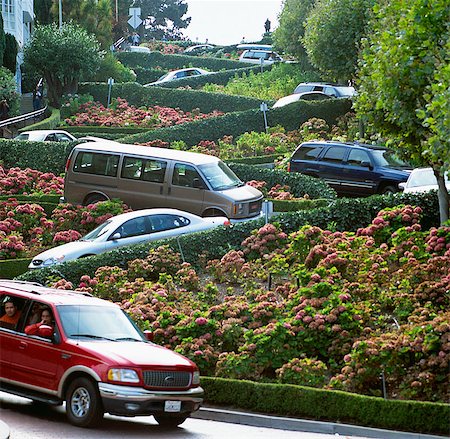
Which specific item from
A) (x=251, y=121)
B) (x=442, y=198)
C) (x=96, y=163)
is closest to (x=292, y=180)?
(x=96, y=163)

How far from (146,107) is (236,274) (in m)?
33.8

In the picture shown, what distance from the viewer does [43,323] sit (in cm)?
1566

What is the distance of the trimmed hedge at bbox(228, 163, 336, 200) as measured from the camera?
102ft

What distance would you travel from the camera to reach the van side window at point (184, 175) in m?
29.2

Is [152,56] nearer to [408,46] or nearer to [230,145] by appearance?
[230,145]

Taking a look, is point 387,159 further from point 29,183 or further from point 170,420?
point 170,420

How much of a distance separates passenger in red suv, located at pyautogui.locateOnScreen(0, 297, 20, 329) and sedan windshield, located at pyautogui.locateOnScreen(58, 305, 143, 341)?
0.67 m

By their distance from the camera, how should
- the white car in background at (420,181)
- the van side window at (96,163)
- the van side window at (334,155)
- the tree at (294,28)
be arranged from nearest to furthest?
1. the white car in background at (420,181)
2. the van side window at (96,163)
3. the van side window at (334,155)
4. the tree at (294,28)

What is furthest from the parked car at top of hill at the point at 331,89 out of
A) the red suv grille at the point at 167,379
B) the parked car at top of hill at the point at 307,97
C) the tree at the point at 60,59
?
the red suv grille at the point at 167,379

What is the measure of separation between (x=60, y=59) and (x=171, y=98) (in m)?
5.65

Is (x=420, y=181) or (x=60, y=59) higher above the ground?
(x=420, y=181)

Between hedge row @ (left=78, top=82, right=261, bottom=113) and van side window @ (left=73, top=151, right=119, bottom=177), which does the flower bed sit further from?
hedge row @ (left=78, top=82, right=261, bottom=113)

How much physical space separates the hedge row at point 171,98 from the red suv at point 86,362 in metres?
38.9

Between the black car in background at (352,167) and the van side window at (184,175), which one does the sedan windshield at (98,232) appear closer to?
the van side window at (184,175)
